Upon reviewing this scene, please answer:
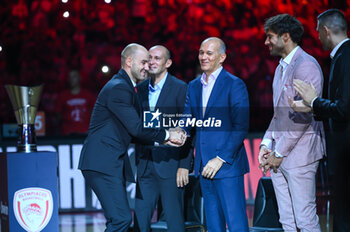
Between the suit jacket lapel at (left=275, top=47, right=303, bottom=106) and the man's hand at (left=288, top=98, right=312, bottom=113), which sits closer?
the man's hand at (left=288, top=98, right=312, bottom=113)

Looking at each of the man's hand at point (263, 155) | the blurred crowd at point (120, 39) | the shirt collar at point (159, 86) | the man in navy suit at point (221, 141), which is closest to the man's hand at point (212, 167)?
the man in navy suit at point (221, 141)

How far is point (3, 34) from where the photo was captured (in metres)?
6.88

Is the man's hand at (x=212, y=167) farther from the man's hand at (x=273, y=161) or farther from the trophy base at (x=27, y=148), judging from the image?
the trophy base at (x=27, y=148)

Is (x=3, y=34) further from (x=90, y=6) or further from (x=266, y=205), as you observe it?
(x=266, y=205)

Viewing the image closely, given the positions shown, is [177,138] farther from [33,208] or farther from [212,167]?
[33,208]

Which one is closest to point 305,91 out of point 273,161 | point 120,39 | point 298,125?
point 298,125

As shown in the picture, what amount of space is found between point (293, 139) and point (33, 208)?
1.91 meters

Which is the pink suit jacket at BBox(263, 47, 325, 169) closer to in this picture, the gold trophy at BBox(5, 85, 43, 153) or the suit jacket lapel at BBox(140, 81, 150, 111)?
the suit jacket lapel at BBox(140, 81, 150, 111)

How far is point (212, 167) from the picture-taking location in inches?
126

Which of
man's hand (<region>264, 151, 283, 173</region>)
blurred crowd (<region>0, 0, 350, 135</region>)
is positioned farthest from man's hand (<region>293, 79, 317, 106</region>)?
blurred crowd (<region>0, 0, 350, 135</region>)

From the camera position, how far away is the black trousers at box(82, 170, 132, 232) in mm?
3254

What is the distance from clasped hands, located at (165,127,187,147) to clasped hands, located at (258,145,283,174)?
0.59 meters

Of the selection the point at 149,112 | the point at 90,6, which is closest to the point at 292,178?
the point at 149,112

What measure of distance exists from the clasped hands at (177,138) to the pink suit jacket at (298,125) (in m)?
0.72
